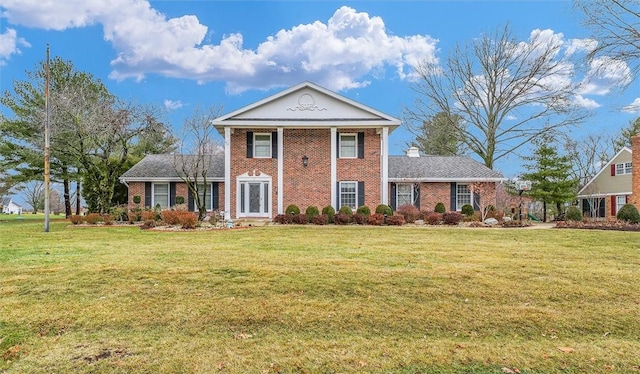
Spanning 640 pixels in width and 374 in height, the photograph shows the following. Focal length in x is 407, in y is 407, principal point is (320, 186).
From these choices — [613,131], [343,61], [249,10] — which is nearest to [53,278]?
[249,10]

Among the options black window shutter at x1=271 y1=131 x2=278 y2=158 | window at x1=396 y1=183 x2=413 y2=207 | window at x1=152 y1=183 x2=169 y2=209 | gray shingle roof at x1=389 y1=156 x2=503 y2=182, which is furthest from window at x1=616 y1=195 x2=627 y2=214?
window at x1=152 y1=183 x2=169 y2=209

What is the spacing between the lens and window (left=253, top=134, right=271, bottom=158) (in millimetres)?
21375

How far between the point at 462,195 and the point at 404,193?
3.23 meters

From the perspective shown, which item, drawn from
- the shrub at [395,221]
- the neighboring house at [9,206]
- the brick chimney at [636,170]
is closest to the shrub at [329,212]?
the shrub at [395,221]

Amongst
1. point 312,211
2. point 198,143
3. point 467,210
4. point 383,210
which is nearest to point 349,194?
point 383,210

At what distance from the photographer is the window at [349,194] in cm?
2128

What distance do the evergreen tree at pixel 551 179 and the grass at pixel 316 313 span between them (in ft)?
66.1

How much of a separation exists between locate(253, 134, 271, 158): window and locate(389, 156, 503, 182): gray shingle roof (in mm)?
6936

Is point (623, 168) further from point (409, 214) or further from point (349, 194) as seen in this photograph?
point (349, 194)

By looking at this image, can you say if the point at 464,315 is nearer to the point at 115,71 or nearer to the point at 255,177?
the point at 255,177

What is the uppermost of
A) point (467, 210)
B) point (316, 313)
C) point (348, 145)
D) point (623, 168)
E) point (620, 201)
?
point (348, 145)

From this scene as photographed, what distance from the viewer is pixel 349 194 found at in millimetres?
21312

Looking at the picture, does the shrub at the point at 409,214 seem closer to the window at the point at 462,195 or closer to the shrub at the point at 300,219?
the window at the point at 462,195

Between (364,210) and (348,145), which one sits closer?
(364,210)
